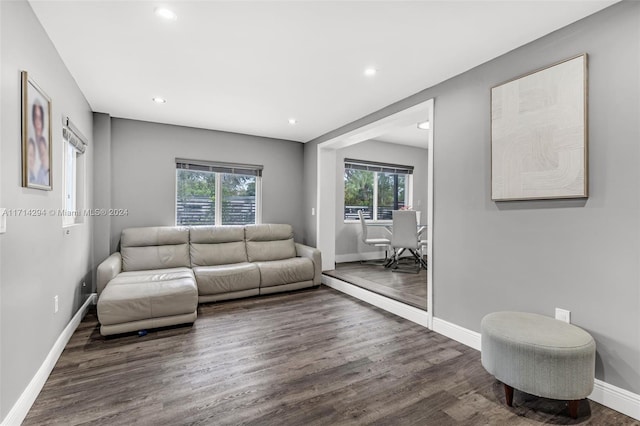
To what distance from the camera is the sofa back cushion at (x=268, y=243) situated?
15.2 ft

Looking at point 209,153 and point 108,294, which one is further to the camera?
point 209,153

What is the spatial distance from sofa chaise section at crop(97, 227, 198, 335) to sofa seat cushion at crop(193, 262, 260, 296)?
7.6 inches

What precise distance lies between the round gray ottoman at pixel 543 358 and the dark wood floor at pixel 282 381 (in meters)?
0.18

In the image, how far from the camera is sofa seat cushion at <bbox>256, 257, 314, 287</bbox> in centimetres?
409

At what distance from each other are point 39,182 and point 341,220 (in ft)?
15.4

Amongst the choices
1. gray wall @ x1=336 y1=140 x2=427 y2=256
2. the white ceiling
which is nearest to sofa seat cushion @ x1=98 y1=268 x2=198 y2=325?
the white ceiling

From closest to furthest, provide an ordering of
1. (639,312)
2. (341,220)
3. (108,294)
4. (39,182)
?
(639,312)
(39,182)
(108,294)
(341,220)

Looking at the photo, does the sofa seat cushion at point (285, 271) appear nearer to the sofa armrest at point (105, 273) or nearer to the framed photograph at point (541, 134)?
the sofa armrest at point (105, 273)

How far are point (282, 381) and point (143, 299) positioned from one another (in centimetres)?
157

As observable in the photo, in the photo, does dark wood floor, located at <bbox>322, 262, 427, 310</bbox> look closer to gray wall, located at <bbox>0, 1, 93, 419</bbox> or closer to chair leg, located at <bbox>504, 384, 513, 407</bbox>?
chair leg, located at <bbox>504, 384, 513, 407</bbox>

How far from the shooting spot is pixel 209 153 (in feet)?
15.4

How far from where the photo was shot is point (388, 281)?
14.7ft

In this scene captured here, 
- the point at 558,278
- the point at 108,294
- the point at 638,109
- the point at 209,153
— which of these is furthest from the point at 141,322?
the point at 638,109

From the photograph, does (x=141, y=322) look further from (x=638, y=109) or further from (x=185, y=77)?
(x=638, y=109)
